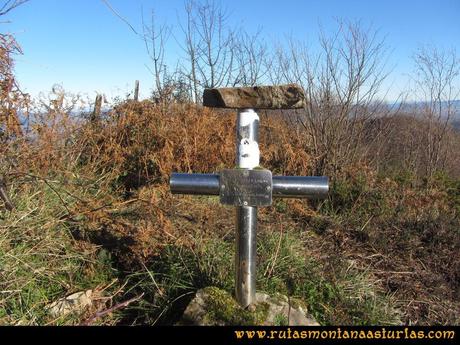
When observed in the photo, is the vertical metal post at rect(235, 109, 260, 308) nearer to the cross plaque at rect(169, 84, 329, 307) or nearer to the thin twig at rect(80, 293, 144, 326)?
the cross plaque at rect(169, 84, 329, 307)

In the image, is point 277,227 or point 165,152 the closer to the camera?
point 277,227

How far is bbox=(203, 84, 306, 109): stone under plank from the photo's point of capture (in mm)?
2008

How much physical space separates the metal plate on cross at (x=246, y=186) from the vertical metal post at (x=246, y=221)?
0.06 m

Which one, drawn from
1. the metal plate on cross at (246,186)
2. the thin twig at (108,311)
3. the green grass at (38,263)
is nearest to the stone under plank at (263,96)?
the metal plate on cross at (246,186)

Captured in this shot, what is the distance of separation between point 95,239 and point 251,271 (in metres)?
2.01

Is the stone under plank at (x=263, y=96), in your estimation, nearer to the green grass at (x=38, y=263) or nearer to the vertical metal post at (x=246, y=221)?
the vertical metal post at (x=246, y=221)

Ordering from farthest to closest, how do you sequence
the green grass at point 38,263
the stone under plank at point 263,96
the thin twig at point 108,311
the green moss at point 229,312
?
the green grass at point 38,263
the thin twig at point 108,311
the green moss at point 229,312
the stone under plank at point 263,96

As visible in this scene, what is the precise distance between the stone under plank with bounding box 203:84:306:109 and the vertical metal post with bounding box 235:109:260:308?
2.6 inches

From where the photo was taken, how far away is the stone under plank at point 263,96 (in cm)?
201

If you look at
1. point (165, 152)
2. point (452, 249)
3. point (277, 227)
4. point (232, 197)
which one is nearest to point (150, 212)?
point (277, 227)

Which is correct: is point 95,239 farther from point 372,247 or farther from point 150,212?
point 372,247

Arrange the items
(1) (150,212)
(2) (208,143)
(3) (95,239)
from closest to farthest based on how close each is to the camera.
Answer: (3) (95,239), (1) (150,212), (2) (208,143)

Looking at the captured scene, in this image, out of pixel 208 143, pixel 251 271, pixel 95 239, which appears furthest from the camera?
pixel 208 143

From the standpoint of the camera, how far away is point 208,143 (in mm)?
5965
